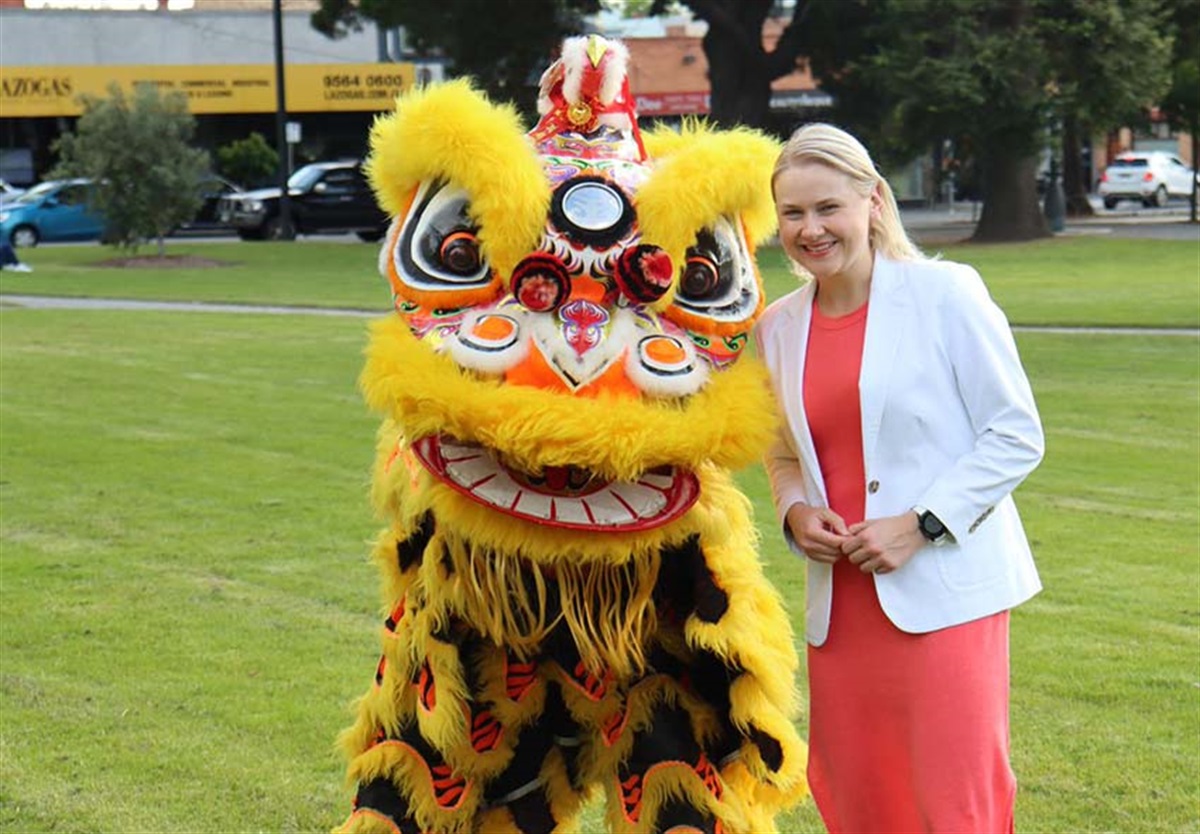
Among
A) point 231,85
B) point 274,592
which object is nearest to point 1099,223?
point 231,85

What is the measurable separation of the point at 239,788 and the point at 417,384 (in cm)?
222

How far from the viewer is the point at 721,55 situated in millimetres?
29641

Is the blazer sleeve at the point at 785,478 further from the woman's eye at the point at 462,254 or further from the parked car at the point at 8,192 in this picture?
the parked car at the point at 8,192

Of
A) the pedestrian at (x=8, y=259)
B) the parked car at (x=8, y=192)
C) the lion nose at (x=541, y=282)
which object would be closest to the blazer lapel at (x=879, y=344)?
the lion nose at (x=541, y=282)

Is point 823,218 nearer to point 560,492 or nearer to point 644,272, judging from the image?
point 644,272

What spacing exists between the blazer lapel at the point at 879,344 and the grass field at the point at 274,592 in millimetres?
1881

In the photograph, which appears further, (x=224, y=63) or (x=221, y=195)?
(x=224, y=63)

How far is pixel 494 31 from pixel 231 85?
14.4 meters

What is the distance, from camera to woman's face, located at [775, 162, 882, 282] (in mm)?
3426

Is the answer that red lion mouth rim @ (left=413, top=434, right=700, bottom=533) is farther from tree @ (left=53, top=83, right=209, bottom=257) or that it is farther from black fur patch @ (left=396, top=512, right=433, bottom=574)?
tree @ (left=53, top=83, right=209, bottom=257)

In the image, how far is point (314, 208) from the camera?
35.3m

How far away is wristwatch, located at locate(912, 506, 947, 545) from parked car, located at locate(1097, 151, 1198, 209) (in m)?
42.3

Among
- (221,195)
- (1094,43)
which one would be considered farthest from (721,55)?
(221,195)

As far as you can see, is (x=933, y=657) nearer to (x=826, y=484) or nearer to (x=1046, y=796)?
(x=826, y=484)
